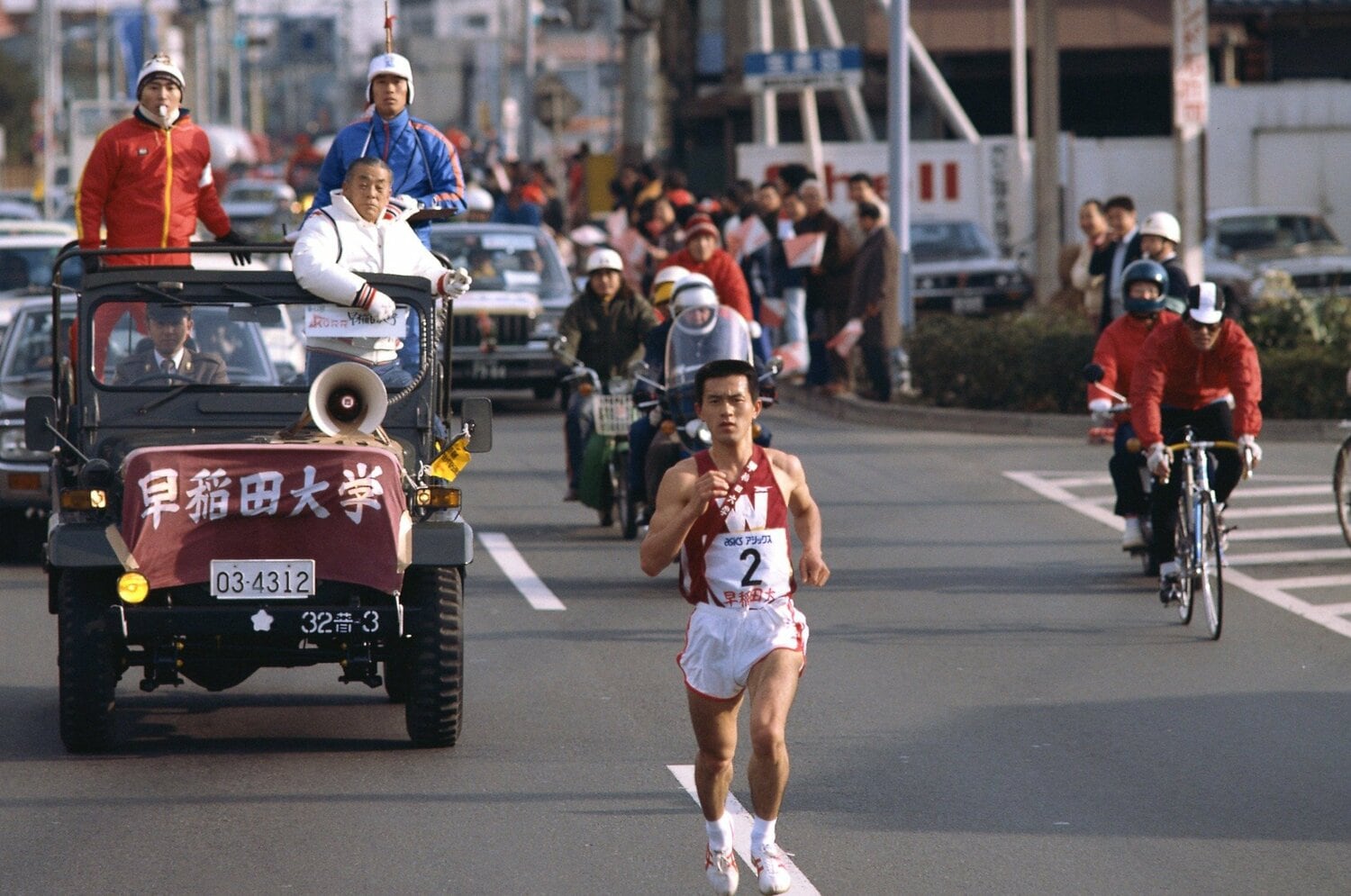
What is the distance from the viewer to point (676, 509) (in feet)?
21.6

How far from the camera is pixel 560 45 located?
156500 mm

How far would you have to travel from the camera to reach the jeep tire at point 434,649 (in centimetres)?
857

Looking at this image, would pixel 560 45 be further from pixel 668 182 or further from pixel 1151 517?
pixel 1151 517

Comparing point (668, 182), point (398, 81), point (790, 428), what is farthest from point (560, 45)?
point (398, 81)

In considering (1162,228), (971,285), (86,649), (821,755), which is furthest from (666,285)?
(971,285)

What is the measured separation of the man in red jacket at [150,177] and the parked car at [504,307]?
→ 10.3 meters

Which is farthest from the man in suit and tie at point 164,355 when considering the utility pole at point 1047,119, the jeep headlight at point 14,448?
the utility pole at point 1047,119

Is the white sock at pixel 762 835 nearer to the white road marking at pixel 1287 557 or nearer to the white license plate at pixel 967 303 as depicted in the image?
the white road marking at pixel 1287 557

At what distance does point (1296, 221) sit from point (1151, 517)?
20480mm

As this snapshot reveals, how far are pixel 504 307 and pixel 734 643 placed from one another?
16361 mm

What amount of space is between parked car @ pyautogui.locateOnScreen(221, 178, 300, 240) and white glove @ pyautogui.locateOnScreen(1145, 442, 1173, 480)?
20821 millimetres


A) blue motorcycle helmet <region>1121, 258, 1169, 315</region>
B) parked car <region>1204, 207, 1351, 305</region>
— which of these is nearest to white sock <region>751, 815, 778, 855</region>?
blue motorcycle helmet <region>1121, 258, 1169, 315</region>

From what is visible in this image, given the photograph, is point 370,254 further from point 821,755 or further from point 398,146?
point 821,755

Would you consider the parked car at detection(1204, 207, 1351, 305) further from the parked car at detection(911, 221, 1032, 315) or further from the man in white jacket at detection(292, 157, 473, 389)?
the man in white jacket at detection(292, 157, 473, 389)
